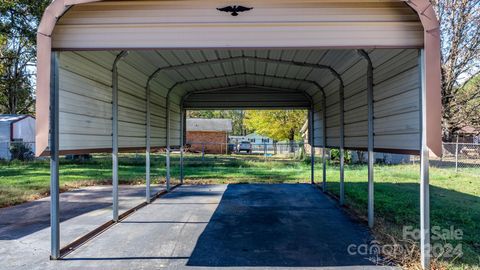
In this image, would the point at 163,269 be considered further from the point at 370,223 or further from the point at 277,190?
the point at 277,190

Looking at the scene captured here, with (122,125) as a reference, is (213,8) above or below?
above

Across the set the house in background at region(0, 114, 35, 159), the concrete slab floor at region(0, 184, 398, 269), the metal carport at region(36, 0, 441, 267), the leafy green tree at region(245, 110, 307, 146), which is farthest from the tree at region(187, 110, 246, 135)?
the concrete slab floor at region(0, 184, 398, 269)

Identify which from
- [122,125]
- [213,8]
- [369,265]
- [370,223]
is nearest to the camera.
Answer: [213,8]

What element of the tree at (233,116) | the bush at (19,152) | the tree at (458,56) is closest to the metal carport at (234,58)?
the bush at (19,152)

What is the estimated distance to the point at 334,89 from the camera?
8297 millimetres

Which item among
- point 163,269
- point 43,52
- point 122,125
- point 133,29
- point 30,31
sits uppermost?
point 30,31

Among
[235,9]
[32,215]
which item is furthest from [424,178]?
[32,215]

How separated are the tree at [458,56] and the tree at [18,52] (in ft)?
65.6

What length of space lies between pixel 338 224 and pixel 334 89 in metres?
3.52

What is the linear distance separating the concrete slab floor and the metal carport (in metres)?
0.54

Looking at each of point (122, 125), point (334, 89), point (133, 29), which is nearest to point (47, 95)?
point (133, 29)

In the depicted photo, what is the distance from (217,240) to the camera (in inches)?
195

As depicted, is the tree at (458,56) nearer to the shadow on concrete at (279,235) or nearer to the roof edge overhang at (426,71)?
the shadow on concrete at (279,235)

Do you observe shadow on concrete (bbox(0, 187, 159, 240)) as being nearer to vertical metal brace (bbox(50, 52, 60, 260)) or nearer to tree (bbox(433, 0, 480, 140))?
vertical metal brace (bbox(50, 52, 60, 260))
